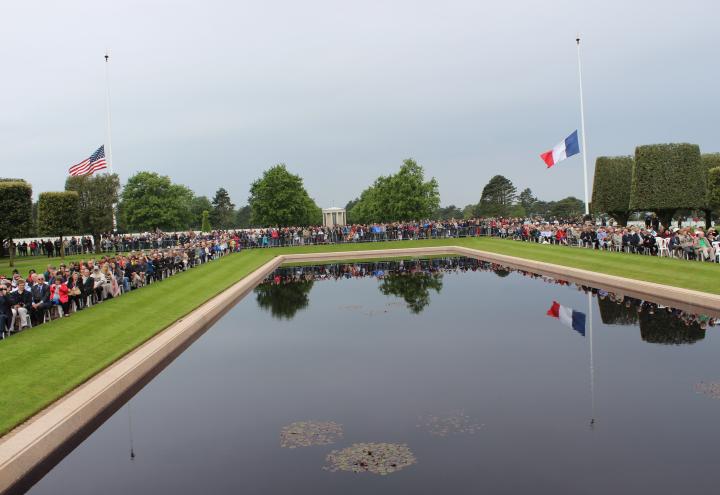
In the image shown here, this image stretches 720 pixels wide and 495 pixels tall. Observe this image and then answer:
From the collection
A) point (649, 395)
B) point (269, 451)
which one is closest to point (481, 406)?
point (649, 395)

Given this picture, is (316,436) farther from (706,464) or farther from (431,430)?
(706,464)

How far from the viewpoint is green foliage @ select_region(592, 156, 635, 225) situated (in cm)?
5575

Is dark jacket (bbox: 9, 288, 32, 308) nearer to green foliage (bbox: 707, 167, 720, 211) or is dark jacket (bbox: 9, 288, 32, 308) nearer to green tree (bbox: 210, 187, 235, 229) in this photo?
green foliage (bbox: 707, 167, 720, 211)

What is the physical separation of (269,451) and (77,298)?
13838 millimetres

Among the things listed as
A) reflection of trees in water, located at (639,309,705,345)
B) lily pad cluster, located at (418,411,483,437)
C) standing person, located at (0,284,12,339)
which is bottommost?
lily pad cluster, located at (418,411,483,437)

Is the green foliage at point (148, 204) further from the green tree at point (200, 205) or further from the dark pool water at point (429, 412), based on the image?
the dark pool water at point (429, 412)

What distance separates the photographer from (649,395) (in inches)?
419

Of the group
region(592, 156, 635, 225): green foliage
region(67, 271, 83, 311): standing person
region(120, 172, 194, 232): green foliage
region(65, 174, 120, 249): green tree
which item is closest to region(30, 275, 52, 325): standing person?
region(67, 271, 83, 311): standing person

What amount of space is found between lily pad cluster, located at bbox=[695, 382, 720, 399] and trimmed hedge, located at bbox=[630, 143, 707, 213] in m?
38.2

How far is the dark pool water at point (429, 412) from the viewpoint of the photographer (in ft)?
26.2

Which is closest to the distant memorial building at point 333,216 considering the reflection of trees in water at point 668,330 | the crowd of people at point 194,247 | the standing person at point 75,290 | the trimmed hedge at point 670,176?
the crowd of people at point 194,247

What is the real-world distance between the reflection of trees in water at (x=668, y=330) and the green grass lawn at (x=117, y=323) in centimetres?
357

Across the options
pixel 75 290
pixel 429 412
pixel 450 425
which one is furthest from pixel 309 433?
pixel 75 290

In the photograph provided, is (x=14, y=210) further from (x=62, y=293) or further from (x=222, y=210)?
(x=222, y=210)
